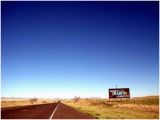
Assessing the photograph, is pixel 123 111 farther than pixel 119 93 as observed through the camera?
No

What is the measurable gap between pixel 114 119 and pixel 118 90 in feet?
224

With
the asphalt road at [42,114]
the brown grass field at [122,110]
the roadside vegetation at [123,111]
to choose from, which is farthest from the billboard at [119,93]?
the asphalt road at [42,114]

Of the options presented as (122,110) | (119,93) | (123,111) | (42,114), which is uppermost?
(119,93)

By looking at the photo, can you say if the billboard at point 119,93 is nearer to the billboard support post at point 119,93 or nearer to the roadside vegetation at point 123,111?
the billboard support post at point 119,93

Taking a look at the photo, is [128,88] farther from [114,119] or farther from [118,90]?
[114,119]

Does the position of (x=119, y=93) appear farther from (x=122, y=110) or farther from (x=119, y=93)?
(x=122, y=110)

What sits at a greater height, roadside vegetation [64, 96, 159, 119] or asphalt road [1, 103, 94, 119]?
asphalt road [1, 103, 94, 119]

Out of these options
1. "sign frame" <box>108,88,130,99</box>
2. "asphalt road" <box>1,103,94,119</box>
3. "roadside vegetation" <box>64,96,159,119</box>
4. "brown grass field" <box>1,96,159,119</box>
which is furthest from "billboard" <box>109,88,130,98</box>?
"asphalt road" <box>1,103,94,119</box>

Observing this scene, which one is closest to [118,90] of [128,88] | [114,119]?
[128,88]

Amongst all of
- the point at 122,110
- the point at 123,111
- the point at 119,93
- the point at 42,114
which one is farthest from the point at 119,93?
the point at 42,114

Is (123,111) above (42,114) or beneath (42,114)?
beneath

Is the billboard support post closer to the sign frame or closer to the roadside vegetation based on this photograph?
the sign frame

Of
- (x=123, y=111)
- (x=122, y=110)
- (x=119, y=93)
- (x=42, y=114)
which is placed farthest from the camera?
(x=119, y=93)

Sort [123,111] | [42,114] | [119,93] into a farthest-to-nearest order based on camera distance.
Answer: [119,93] < [123,111] < [42,114]
